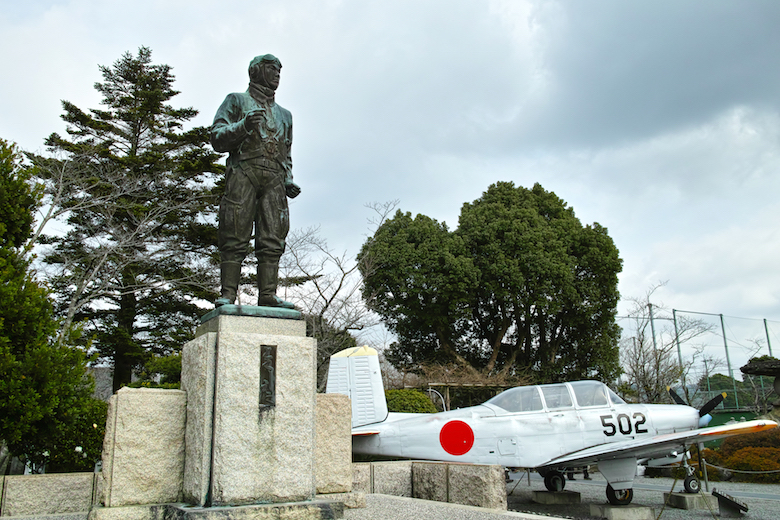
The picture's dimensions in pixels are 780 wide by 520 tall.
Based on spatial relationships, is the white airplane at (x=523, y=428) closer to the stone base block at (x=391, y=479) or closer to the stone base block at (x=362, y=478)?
the stone base block at (x=391, y=479)

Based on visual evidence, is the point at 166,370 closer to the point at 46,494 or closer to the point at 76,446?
the point at 76,446

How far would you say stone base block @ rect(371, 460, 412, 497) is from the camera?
7.20 m

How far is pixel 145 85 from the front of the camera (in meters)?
19.1

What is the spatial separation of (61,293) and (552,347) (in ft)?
59.8

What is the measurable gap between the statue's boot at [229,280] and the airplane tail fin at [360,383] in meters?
5.99

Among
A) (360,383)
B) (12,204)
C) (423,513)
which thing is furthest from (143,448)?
(360,383)

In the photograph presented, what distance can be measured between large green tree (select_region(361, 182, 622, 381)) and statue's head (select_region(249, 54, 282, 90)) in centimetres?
1529

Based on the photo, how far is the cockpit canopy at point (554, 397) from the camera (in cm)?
A: 1005

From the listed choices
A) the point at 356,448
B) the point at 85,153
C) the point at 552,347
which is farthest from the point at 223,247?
the point at 552,347

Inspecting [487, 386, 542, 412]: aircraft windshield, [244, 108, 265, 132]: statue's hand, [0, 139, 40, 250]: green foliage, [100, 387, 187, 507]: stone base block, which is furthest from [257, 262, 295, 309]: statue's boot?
[487, 386, 542, 412]: aircraft windshield

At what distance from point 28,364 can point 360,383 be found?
566 cm

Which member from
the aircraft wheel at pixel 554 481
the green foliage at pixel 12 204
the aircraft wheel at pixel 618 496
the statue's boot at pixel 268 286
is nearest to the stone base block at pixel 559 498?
the aircraft wheel at pixel 554 481

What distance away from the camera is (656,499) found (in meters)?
11.3

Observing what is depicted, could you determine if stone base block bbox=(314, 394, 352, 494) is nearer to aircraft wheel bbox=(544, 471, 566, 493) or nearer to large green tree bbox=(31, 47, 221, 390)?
aircraft wheel bbox=(544, 471, 566, 493)
